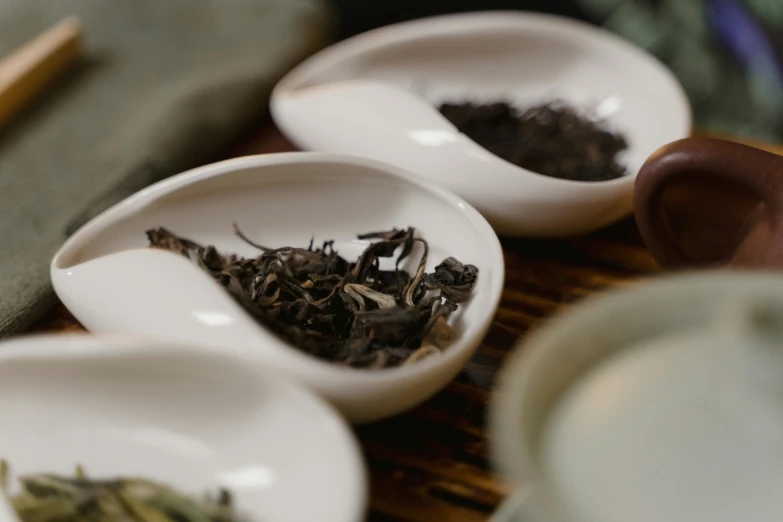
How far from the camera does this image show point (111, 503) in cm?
47

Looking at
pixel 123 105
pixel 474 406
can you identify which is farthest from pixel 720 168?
pixel 123 105

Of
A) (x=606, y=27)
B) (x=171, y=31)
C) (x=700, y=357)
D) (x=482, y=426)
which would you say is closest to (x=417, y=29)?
(x=606, y=27)

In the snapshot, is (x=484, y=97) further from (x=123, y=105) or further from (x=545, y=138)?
(x=123, y=105)

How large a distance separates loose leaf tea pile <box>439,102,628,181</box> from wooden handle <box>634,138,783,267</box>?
0.19 metres

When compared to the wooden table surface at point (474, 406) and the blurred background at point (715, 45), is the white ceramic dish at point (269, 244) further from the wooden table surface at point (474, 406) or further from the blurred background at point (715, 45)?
the blurred background at point (715, 45)

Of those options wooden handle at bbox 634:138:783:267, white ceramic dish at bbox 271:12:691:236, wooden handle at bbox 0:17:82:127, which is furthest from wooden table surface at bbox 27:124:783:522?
wooden handle at bbox 0:17:82:127

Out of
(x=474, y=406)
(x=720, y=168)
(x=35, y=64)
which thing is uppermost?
(x=35, y=64)

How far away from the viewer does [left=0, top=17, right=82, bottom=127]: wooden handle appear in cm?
91

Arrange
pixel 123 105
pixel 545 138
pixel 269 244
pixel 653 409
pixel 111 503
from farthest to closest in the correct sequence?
pixel 123 105, pixel 545 138, pixel 269 244, pixel 111 503, pixel 653 409

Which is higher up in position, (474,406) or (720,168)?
(720,168)

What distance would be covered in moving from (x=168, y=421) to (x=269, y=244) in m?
0.24

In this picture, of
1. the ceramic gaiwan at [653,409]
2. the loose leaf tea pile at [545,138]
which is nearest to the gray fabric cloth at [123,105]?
the loose leaf tea pile at [545,138]

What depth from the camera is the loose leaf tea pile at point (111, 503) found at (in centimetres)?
46

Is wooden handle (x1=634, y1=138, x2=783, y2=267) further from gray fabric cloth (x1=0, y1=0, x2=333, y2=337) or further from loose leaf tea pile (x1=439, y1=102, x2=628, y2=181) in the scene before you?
gray fabric cloth (x1=0, y1=0, x2=333, y2=337)
